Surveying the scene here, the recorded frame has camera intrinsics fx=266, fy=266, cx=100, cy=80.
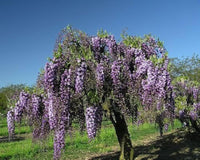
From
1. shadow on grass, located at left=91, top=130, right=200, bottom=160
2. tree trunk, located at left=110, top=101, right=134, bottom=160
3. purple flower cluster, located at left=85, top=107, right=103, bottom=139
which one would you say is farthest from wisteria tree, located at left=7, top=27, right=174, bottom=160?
shadow on grass, located at left=91, top=130, right=200, bottom=160

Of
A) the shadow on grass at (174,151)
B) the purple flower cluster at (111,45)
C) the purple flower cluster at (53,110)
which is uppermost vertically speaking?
the purple flower cluster at (111,45)

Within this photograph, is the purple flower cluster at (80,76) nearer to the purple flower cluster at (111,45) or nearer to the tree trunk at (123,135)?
the purple flower cluster at (111,45)

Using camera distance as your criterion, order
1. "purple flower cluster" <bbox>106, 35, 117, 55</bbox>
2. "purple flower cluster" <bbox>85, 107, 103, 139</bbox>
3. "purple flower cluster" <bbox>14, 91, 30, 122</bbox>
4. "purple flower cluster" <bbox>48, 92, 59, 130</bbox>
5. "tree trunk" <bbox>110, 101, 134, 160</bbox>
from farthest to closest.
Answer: "tree trunk" <bbox>110, 101, 134, 160</bbox>
"purple flower cluster" <bbox>14, 91, 30, 122</bbox>
"purple flower cluster" <bbox>106, 35, 117, 55</bbox>
"purple flower cluster" <bbox>85, 107, 103, 139</bbox>
"purple flower cluster" <bbox>48, 92, 59, 130</bbox>

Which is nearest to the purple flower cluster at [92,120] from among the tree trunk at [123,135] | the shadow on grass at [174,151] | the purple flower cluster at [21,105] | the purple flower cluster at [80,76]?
the purple flower cluster at [80,76]

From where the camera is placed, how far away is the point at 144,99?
273 inches

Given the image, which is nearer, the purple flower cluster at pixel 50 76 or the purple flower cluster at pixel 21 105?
the purple flower cluster at pixel 50 76

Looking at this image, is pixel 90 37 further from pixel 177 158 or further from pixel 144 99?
pixel 177 158

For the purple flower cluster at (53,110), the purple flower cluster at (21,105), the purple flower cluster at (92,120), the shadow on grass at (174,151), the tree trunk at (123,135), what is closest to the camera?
the purple flower cluster at (53,110)

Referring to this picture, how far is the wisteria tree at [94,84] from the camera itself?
6.39 meters

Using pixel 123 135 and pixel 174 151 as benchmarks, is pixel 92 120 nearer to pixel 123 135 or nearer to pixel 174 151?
pixel 123 135

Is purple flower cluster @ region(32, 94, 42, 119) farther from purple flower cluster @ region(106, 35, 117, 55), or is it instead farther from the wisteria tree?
purple flower cluster @ region(106, 35, 117, 55)

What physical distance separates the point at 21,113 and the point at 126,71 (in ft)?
10.8

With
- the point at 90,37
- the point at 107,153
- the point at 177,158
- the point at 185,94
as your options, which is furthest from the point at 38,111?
the point at 185,94

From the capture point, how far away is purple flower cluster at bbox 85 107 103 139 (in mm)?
6461
